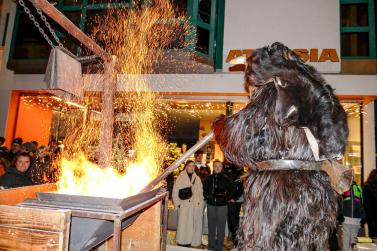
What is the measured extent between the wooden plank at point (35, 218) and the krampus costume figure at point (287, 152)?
109cm

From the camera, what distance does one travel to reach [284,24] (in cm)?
845

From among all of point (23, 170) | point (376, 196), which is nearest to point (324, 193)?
point (23, 170)

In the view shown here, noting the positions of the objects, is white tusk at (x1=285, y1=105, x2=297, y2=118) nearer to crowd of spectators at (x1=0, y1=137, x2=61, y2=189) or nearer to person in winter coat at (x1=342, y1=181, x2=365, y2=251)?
crowd of spectators at (x1=0, y1=137, x2=61, y2=189)

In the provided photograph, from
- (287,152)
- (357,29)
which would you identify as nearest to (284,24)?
(357,29)

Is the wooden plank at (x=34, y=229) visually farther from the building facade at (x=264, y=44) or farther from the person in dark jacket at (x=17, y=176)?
the building facade at (x=264, y=44)

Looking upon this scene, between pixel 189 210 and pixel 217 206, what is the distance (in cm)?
69

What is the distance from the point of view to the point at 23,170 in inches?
187

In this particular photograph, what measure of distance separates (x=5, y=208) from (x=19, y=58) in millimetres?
10708

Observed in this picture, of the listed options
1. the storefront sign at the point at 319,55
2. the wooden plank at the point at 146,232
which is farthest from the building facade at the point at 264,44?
the wooden plank at the point at 146,232

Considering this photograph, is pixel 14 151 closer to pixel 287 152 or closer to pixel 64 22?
pixel 64 22

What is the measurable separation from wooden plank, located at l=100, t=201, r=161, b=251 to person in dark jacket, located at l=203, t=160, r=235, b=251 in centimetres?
332

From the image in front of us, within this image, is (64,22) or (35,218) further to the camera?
(64,22)

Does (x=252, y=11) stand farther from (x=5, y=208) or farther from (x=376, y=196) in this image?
(x=5, y=208)

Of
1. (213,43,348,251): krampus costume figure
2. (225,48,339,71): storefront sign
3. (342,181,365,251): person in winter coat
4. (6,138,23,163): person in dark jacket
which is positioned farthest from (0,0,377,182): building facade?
(213,43,348,251): krampus costume figure
